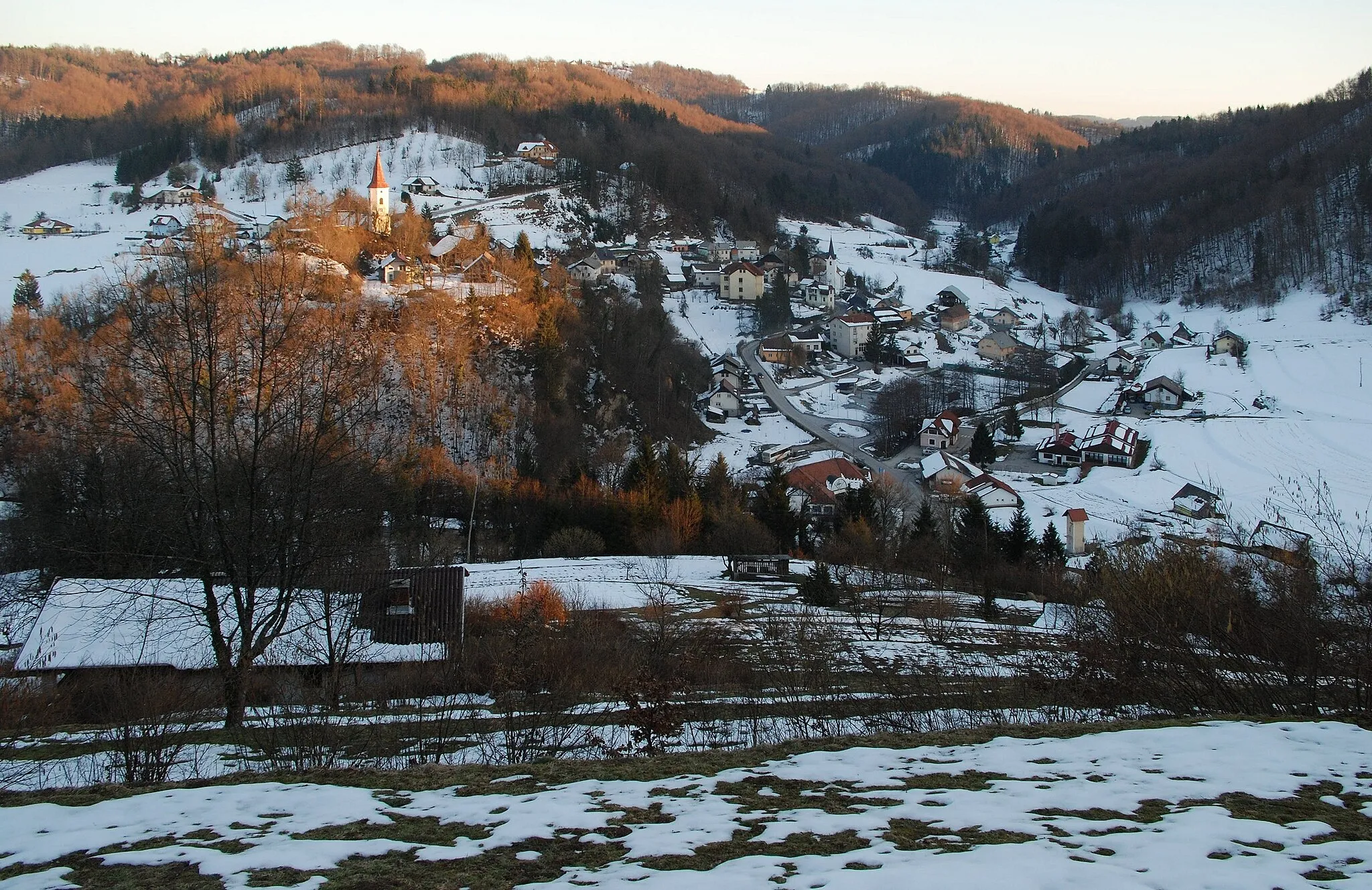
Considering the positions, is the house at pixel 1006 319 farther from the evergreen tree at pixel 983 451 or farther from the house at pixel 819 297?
the evergreen tree at pixel 983 451

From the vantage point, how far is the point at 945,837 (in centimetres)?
324

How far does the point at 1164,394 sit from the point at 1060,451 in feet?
35.5

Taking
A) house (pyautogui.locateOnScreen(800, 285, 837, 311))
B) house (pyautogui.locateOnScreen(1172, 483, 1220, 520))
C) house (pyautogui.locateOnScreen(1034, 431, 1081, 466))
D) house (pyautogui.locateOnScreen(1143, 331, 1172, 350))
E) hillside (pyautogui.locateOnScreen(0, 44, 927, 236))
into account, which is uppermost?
hillside (pyautogui.locateOnScreen(0, 44, 927, 236))

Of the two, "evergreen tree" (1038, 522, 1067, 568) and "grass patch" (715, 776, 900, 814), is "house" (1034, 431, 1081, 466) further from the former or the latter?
"grass patch" (715, 776, 900, 814)

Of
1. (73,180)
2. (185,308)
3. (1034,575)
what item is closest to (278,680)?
(185,308)

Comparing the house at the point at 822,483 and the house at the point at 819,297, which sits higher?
the house at the point at 819,297

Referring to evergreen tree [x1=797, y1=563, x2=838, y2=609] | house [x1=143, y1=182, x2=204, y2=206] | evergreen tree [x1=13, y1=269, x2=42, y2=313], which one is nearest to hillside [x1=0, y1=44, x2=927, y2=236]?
house [x1=143, y1=182, x2=204, y2=206]

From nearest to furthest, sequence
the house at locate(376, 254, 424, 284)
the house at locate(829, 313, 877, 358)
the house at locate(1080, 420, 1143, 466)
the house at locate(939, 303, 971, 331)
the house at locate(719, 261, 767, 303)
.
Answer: the house at locate(1080, 420, 1143, 466) → the house at locate(376, 254, 424, 284) → the house at locate(829, 313, 877, 358) → the house at locate(719, 261, 767, 303) → the house at locate(939, 303, 971, 331)

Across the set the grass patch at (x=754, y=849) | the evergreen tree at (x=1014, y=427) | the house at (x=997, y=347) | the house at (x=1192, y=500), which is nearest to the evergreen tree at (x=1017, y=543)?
the house at (x=1192, y=500)

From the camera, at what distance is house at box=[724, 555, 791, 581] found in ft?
61.5

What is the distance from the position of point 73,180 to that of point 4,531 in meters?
64.2

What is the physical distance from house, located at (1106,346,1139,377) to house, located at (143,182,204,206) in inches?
2470

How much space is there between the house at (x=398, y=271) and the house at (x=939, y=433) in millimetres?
23703

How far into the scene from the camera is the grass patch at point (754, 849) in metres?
3.06
